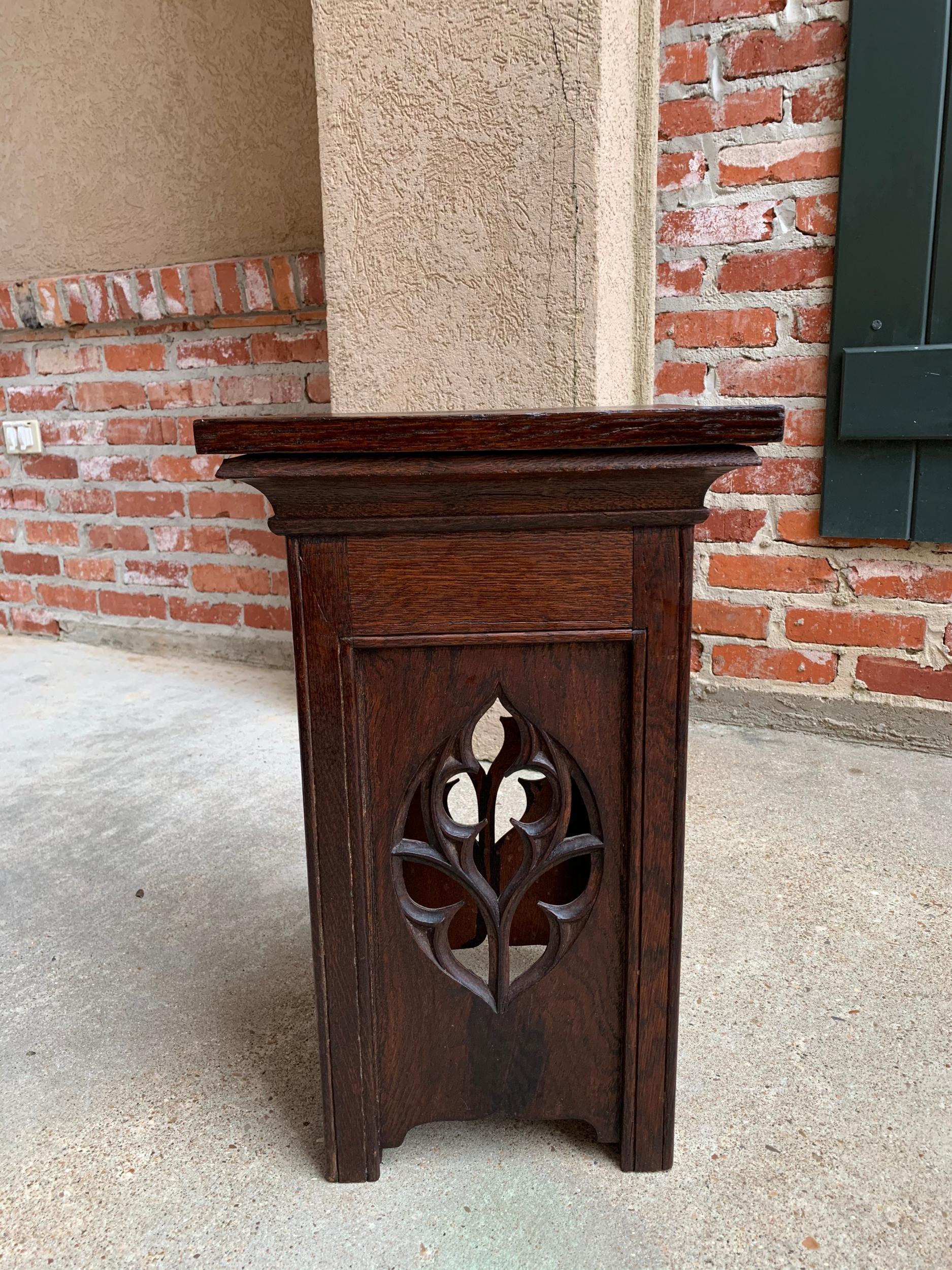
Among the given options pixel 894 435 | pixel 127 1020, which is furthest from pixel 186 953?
pixel 894 435

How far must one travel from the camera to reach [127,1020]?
49.1 inches

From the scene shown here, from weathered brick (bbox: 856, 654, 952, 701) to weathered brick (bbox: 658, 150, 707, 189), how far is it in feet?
3.85

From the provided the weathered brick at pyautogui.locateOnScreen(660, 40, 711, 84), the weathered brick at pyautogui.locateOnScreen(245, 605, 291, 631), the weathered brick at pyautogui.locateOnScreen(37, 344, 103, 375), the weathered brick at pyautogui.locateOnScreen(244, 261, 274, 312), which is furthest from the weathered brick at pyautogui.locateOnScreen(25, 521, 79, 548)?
the weathered brick at pyautogui.locateOnScreen(660, 40, 711, 84)

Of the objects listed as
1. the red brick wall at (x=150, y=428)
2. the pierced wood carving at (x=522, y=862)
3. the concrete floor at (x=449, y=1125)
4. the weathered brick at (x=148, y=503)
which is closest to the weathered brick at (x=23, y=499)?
the red brick wall at (x=150, y=428)

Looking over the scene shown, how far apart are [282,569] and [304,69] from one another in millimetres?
1362

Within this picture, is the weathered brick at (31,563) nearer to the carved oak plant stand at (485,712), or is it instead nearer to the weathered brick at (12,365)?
the weathered brick at (12,365)

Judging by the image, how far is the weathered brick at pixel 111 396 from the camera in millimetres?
2842

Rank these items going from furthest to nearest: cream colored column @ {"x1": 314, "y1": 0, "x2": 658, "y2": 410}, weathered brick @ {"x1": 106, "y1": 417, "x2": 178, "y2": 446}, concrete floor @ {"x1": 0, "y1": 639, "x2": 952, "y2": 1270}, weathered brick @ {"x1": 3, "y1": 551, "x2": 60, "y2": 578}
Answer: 1. weathered brick @ {"x1": 3, "y1": 551, "x2": 60, "y2": 578}
2. weathered brick @ {"x1": 106, "y1": 417, "x2": 178, "y2": 446}
3. cream colored column @ {"x1": 314, "y1": 0, "x2": 658, "y2": 410}
4. concrete floor @ {"x1": 0, "y1": 639, "x2": 952, "y2": 1270}

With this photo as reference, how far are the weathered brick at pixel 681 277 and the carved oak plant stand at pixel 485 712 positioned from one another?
149 cm

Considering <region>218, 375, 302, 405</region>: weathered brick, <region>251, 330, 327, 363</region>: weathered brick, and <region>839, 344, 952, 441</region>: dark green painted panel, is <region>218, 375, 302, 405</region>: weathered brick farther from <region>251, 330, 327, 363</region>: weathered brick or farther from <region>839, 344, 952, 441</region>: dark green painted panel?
<region>839, 344, 952, 441</region>: dark green painted panel

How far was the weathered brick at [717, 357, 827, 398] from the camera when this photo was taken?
2.04 meters

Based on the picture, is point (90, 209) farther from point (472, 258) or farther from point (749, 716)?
point (749, 716)

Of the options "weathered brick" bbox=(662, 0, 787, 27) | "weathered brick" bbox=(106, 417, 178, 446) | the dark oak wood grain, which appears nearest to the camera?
the dark oak wood grain

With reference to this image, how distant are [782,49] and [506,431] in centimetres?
171
